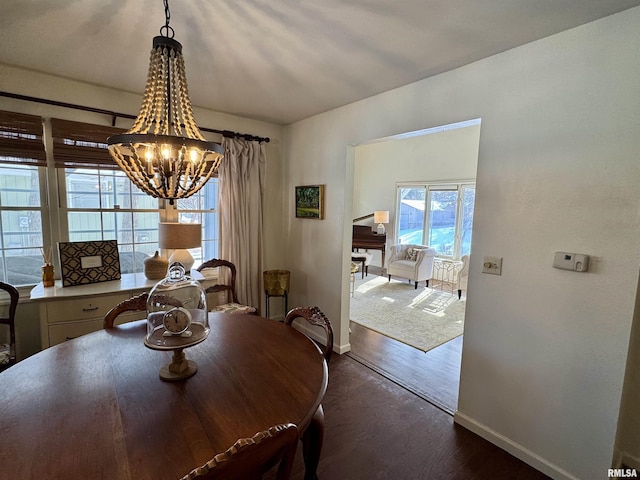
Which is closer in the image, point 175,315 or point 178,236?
point 175,315

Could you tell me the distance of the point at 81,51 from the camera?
2004mm

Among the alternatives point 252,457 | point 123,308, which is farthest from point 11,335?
point 252,457

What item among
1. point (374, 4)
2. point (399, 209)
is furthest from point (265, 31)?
point (399, 209)

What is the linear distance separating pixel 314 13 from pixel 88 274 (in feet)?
8.65

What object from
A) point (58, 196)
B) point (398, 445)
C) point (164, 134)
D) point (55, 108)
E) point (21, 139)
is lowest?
point (398, 445)

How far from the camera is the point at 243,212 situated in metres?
3.42

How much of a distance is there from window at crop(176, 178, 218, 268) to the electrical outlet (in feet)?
8.83

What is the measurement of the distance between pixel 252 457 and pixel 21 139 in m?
3.00

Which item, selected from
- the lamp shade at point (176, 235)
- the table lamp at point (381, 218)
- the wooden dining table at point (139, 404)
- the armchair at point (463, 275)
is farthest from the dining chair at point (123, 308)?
the table lamp at point (381, 218)

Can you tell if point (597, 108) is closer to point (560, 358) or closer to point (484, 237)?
point (484, 237)

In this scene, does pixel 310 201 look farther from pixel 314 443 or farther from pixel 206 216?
pixel 314 443

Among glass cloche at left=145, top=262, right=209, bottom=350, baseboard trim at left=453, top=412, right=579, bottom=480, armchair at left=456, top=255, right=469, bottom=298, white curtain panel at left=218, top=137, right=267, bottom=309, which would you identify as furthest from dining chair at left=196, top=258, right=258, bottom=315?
armchair at left=456, top=255, right=469, bottom=298

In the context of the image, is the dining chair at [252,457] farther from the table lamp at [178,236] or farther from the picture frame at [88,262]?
the picture frame at [88,262]

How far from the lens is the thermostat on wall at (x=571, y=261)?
5.32 ft
